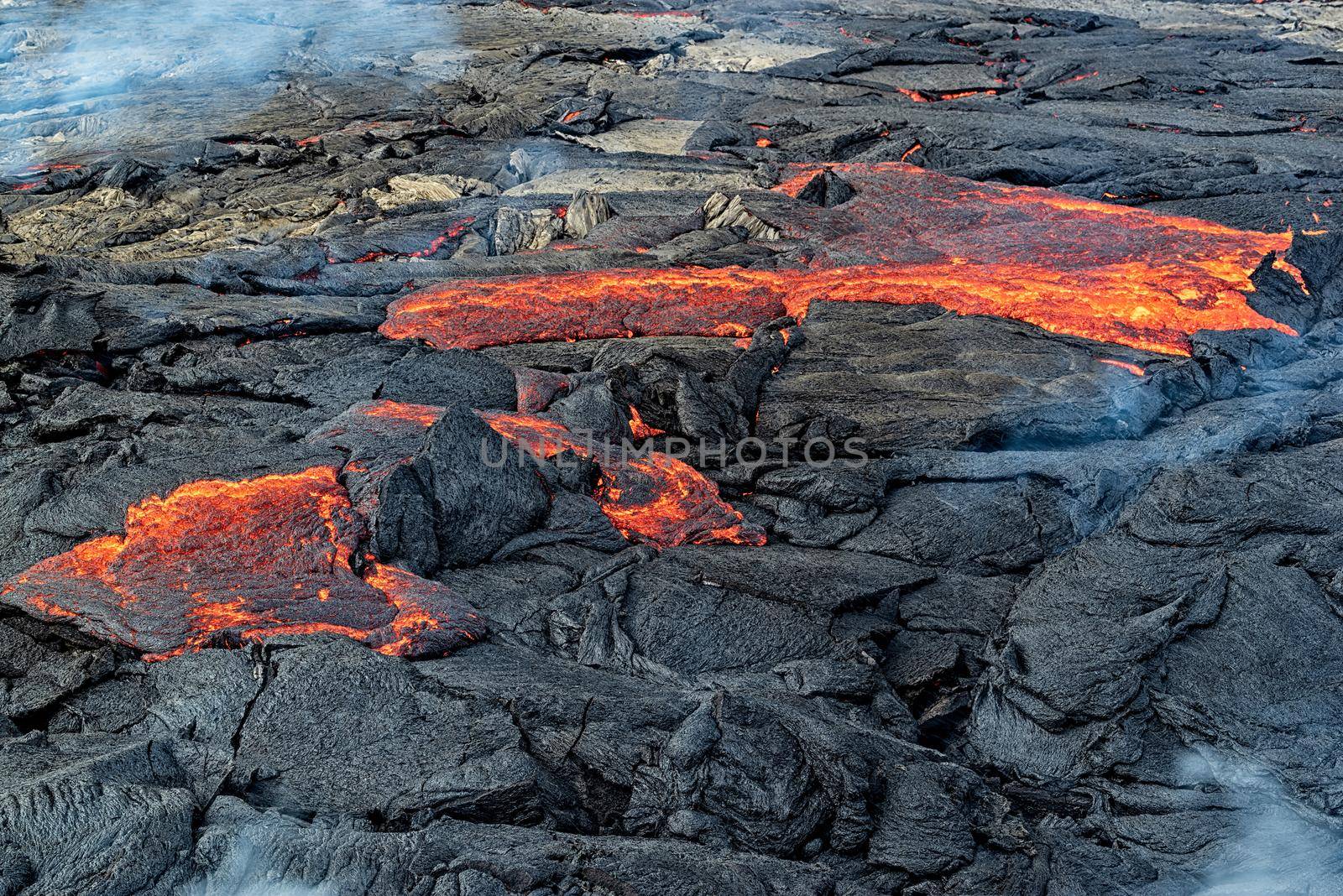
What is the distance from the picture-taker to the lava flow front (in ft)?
29.9

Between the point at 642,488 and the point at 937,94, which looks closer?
the point at 642,488

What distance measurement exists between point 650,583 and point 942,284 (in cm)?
527

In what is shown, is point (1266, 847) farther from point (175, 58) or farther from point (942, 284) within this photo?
point (175, 58)

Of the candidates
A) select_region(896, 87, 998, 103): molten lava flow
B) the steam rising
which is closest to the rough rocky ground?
the steam rising

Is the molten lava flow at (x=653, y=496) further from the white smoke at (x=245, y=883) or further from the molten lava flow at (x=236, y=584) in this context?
the white smoke at (x=245, y=883)

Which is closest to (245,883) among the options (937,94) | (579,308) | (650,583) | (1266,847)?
(650,583)

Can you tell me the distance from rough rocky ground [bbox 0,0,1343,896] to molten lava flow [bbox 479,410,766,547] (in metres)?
0.03

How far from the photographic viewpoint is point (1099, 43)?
2109 centimetres

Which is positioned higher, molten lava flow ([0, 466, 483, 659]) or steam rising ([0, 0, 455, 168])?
steam rising ([0, 0, 455, 168])

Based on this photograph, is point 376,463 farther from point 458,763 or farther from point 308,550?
point 458,763

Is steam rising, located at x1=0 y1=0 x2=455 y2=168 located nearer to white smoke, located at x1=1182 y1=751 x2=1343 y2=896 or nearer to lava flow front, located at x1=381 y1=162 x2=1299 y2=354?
lava flow front, located at x1=381 y1=162 x2=1299 y2=354

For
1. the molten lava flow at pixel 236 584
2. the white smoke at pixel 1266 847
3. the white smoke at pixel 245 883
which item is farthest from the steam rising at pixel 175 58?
the white smoke at pixel 1266 847

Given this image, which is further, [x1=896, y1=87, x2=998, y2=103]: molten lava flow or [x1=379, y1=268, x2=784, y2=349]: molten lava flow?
[x1=896, y1=87, x2=998, y2=103]: molten lava flow

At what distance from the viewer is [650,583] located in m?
5.96
